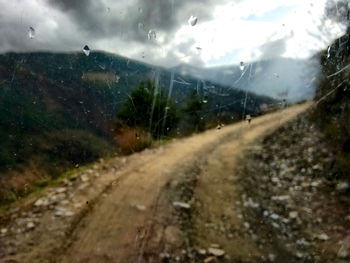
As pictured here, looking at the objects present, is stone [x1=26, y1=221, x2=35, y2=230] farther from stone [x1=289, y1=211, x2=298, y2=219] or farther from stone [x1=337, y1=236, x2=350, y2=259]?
stone [x1=337, y1=236, x2=350, y2=259]

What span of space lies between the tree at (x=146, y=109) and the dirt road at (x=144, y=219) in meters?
1.27

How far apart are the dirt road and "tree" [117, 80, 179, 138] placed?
4.16ft

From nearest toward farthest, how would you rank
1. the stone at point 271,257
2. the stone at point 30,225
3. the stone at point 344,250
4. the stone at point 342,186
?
the stone at point 344,250 < the stone at point 271,257 < the stone at point 30,225 < the stone at point 342,186

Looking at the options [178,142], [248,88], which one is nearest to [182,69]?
[248,88]

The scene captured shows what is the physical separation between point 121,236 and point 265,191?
11.9 feet

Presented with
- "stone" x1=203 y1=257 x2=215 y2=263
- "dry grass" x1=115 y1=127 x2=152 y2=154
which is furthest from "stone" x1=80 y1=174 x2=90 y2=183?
"stone" x1=203 y1=257 x2=215 y2=263

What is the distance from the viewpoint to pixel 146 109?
9.86 meters

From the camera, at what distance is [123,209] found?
249 inches

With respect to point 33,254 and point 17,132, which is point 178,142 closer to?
point 17,132

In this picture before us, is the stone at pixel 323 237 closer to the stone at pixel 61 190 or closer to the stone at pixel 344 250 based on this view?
the stone at pixel 344 250

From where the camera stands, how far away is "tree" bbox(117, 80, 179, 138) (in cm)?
902

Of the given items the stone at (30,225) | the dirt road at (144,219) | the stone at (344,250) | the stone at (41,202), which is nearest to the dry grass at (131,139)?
the dirt road at (144,219)

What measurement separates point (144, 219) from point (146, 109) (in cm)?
447

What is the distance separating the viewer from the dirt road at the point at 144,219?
200 inches
